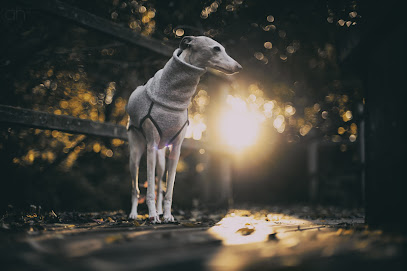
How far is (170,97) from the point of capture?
3.33 meters

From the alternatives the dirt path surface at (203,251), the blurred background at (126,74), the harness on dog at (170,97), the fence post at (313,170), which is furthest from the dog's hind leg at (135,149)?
the fence post at (313,170)

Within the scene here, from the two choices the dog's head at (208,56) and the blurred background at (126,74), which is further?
the blurred background at (126,74)

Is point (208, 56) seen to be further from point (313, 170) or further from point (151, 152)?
point (313, 170)

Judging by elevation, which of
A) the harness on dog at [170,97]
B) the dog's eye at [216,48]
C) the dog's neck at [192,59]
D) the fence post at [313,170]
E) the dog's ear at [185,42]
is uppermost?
the dog's ear at [185,42]

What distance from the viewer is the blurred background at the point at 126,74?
459cm

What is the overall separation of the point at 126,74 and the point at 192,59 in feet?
14.0

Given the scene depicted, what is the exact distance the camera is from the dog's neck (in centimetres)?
328

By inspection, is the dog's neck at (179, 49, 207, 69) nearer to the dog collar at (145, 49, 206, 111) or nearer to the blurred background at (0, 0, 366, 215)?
the dog collar at (145, 49, 206, 111)

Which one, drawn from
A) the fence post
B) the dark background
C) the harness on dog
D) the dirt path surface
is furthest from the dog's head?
the fence post

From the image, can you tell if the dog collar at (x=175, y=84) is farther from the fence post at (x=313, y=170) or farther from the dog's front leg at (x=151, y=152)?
the fence post at (x=313, y=170)

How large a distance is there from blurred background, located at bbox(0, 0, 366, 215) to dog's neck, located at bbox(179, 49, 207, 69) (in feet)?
3.68

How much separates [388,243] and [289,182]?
32.8ft

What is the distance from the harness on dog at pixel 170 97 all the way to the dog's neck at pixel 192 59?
0.08 metres

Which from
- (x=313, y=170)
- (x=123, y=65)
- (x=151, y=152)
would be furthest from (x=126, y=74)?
(x=313, y=170)
